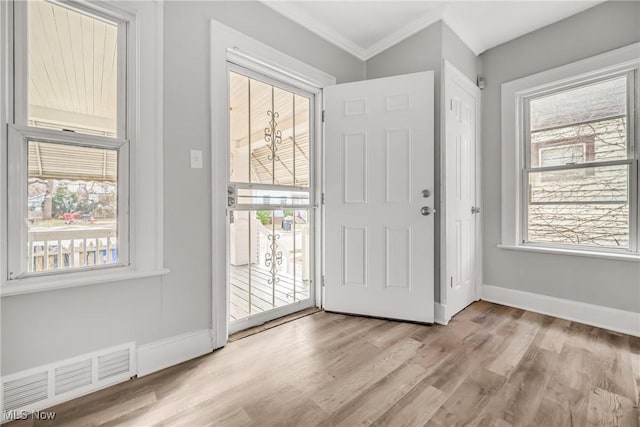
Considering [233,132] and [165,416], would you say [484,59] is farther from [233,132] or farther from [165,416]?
[165,416]

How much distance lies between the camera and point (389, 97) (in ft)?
7.43

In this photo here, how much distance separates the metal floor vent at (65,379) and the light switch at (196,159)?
1.07 m

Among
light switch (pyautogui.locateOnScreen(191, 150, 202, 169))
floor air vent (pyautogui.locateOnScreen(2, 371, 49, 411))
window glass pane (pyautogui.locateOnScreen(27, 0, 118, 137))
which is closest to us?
floor air vent (pyautogui.locateOnScreen(2, 371, 49, 411))

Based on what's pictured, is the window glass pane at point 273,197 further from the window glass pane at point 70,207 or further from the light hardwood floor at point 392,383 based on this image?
the light hardwood floor at point 392,383

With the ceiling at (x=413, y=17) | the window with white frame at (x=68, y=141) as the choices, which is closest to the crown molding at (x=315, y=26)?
the ceiling at (x=413, y=17)

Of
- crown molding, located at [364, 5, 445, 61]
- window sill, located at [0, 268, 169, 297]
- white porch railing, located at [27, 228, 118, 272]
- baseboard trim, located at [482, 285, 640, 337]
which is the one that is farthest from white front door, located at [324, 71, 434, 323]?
white porch railing, located at [27, 228, 118, 272]

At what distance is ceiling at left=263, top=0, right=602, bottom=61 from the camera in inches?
84.3

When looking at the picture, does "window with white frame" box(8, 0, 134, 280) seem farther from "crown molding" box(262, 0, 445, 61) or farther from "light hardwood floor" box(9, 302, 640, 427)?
"crown molding" box(262, 0, 445, 61)

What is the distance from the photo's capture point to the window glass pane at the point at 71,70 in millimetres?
1317

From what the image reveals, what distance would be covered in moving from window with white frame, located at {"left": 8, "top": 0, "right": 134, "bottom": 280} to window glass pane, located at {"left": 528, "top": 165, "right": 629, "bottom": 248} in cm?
326

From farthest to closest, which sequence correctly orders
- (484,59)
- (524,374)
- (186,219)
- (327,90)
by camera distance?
(484,59) → (327,90) → (186,219) → (524,374)

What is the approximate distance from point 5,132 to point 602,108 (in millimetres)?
3837

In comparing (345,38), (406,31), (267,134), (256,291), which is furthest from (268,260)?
(406,31)

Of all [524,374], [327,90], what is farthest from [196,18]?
[524,374]
